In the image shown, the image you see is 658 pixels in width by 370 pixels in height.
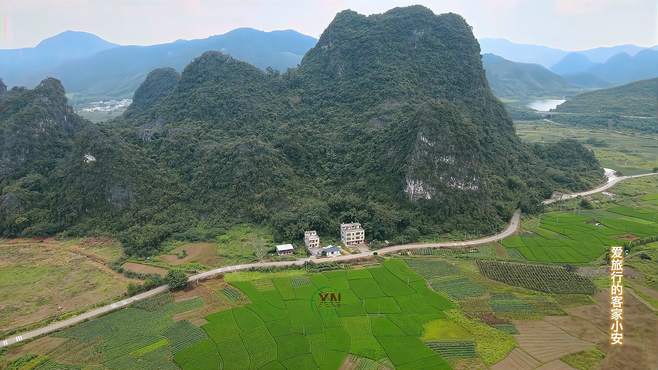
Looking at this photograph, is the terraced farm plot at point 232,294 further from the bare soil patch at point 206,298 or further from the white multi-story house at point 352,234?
the white multi-story house at point 352,234

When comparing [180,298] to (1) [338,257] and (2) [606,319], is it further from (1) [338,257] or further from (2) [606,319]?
(2) [606,319]

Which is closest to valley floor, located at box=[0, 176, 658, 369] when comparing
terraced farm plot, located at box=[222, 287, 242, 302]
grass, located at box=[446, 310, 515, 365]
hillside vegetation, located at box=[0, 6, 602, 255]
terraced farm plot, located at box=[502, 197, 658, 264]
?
grass, located at box=[446, 310, 515, 365]

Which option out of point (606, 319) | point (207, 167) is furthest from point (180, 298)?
point (606, 319)

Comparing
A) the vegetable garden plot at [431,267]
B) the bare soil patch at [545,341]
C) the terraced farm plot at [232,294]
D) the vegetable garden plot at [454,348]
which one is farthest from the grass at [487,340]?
the terraced farm plot at [232,294]

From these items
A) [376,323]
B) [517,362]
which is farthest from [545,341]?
[376,323]

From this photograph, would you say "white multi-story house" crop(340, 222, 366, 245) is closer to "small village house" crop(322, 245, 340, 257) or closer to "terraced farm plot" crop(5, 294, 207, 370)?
"small village house" crop(322, 245, 340, 257)

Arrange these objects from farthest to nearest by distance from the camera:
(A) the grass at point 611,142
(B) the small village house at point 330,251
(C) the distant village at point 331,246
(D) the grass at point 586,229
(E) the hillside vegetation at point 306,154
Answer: (A) the grass at point 611,142 → (E) the hillside vegetation at point 306,154 → (D) the grass at point 586,229 → (C) the distant village at point 331,246 → (B) the small village house at point 330,251

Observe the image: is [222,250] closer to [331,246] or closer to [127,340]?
[331,246]
